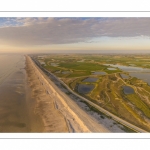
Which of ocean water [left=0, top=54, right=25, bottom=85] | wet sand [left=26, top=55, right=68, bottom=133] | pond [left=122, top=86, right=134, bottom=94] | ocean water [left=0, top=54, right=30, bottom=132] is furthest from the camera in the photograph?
ocean water [left=0, top=54, right=25, bottom=85]

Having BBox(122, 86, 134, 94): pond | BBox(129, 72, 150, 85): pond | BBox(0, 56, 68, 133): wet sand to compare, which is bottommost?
BBox(0, 56, 68, 133): wet sand

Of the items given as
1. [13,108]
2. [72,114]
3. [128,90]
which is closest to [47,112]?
[72,114]

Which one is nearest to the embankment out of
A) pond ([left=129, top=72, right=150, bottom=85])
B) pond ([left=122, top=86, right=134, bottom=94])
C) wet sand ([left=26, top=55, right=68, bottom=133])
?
wet sand ([left=26, top=55, right=68, bottom=133])

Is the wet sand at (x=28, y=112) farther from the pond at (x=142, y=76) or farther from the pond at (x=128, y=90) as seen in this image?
the pond at (x=142, y=76)

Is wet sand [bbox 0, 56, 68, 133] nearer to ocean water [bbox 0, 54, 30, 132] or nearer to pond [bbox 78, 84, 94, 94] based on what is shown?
ocean water [bbox 0, 54, 30, 132]

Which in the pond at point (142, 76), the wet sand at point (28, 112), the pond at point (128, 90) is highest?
the pond at point (142, 76)

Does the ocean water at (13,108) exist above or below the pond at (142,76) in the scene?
below

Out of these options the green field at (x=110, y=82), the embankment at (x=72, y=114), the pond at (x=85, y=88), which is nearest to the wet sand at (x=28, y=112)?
the embankment at (x=72, y=114)
